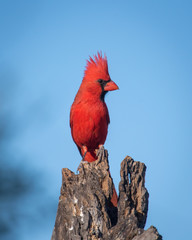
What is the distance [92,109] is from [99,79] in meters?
0.40

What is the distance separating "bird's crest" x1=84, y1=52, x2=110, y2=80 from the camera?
4.98 metres

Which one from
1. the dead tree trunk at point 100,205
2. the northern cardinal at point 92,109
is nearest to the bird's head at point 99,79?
the northern cardinal at point 92,109

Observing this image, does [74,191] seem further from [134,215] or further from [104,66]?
[104,66]

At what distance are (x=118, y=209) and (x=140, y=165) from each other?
0.46 metres

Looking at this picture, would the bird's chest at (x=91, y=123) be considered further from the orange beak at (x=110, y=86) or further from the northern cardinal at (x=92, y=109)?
the orange beak at (x=110, y=86)

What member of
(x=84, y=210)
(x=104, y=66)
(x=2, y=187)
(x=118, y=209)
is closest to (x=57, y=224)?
(x=84, y=210)

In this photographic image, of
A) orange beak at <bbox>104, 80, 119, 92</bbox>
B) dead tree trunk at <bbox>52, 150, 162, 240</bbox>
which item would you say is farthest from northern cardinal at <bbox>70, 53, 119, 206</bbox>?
dead tree trunk at <bbox>52, 150, 162, 240</bbox>

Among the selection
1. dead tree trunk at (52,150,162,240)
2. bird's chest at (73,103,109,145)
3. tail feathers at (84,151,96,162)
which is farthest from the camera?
tail feathers at (84,151,96,162)

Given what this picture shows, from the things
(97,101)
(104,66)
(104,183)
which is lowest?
(104,183)

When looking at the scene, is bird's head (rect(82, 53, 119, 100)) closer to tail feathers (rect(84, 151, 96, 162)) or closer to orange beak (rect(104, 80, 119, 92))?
orange beak (rect(104, 80, 119, 92))

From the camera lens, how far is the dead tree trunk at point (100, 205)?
3066 mm

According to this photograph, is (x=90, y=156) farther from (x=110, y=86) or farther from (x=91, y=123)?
(x=110, y=86)

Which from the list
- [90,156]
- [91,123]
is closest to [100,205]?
[91,123]

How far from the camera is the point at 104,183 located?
341cm
